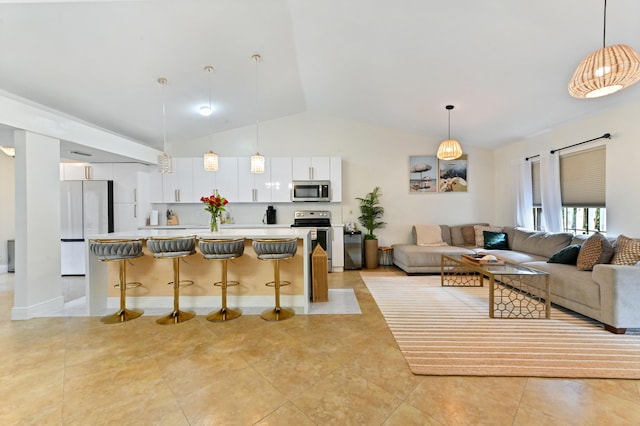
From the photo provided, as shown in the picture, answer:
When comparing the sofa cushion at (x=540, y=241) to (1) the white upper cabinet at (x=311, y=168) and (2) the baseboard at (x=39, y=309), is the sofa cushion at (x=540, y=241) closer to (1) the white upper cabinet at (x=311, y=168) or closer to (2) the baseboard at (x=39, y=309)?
(1) the white upper cabinet at (x=311, y=168)

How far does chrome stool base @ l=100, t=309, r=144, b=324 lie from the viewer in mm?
3239

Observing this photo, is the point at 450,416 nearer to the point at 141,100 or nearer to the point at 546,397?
the point at 546,397

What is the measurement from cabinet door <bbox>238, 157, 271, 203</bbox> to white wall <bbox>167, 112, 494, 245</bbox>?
408mm

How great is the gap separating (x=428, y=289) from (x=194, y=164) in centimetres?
492

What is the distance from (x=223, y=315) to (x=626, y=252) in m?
Result: 4.53

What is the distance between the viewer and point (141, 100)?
412 centimetres

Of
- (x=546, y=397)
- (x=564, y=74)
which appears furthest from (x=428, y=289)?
(x=564, y=74)

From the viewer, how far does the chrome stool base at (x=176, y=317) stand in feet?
10.5

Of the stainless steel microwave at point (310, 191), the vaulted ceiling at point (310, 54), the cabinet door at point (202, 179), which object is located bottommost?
the stainless steel microwave at point (310, 191)

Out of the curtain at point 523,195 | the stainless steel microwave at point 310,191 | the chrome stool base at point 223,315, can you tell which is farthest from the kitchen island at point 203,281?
the curtain at point 523,195

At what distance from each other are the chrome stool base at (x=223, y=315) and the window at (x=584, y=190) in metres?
5.16

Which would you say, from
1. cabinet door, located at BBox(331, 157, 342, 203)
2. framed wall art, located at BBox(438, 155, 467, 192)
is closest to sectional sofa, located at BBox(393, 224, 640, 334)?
framed wall art, located at BBox(438, 155, 467, 192)

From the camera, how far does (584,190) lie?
13.9 feet

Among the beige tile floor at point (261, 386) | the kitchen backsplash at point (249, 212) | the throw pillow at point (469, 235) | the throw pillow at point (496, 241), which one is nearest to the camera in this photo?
the beige tile floor at point (261, 386)
